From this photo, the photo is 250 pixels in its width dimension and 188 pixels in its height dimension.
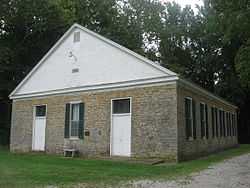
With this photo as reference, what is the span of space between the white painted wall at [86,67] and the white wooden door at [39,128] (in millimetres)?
1169

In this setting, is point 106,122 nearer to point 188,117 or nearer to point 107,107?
point 107,107

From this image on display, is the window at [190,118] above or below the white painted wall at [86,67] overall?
below

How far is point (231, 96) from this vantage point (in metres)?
32.7

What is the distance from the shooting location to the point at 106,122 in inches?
616

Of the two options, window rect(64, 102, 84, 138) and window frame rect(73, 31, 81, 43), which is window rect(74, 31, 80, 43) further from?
window rect(64, 102, 84, 138)

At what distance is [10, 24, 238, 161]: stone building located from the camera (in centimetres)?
1418

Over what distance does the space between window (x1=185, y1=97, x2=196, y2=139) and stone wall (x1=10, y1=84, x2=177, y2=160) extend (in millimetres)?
1513

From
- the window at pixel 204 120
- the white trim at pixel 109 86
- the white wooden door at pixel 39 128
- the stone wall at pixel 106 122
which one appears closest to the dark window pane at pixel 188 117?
the stone wall at pixel 106 122

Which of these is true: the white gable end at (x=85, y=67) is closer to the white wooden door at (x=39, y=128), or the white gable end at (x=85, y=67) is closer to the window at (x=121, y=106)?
the window at (x=121, y=106)

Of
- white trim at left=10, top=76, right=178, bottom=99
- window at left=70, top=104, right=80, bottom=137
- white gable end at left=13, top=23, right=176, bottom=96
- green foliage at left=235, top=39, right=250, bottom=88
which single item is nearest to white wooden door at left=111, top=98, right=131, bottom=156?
white trim at left=10, top=76, right=178, bottom=99

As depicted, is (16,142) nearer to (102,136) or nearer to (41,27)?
(102,136)

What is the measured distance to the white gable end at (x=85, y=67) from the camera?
15165mm

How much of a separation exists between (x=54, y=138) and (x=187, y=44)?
23.8 meters

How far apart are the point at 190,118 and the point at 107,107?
3.84 m
